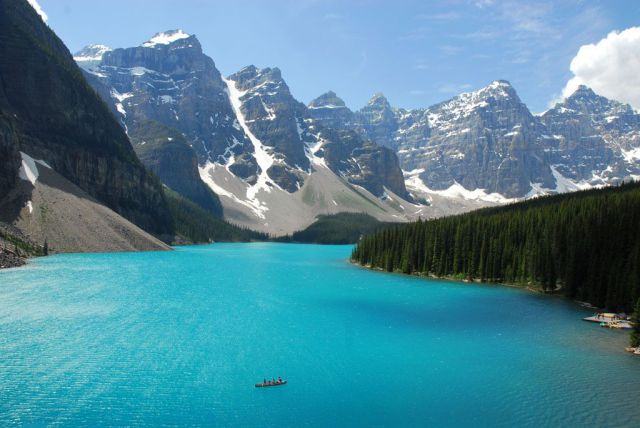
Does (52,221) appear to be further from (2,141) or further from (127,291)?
(127,291)

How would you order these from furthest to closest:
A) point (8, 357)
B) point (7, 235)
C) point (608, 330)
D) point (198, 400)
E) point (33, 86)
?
point (33, 86) < point (7, 235) < point (608, 330) < point (8, 357) < point (198, 400)

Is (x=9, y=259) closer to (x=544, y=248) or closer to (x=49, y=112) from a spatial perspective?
(x=49, y=112)

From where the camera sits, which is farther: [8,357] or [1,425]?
[8,357]

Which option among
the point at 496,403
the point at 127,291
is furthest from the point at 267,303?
the point at 496,403

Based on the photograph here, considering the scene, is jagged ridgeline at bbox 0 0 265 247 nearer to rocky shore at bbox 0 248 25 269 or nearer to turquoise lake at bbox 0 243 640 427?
rocky shore at bbox 0 248 25 269

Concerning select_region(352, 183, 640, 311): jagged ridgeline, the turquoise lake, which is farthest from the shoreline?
the turquoise lake

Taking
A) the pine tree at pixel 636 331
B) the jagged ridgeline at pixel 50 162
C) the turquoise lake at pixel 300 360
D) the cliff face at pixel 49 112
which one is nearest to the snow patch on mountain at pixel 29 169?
the jagged ridgeline at pixel 50 162

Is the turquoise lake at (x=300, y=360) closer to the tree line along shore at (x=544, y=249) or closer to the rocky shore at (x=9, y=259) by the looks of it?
the tree line along shore at (x=544, y=249)
